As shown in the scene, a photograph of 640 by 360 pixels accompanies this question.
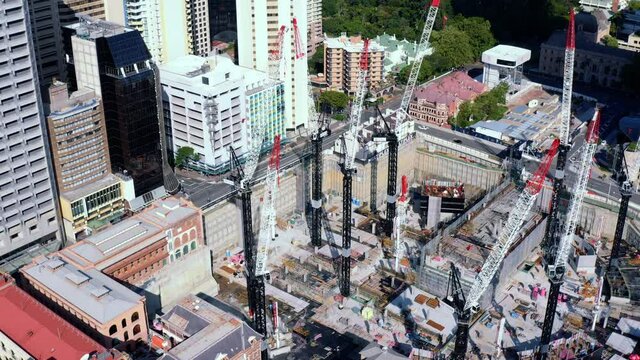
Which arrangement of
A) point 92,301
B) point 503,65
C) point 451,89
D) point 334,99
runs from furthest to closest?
point 503,65, point 451,89, point 334,99, point 92,301

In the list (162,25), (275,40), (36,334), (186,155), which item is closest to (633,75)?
(275,40)

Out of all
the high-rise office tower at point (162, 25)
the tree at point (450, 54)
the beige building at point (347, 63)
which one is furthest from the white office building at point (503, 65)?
the high-rise office tower at point (162, 25)

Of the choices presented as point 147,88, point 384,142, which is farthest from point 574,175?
point 147,88

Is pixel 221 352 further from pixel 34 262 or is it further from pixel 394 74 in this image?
pixel 394 74

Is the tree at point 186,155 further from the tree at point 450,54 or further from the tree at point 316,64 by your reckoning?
the tree at point 450,54

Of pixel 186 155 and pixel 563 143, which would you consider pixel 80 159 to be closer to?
pixel 186 155

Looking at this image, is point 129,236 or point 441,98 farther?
point 441,98

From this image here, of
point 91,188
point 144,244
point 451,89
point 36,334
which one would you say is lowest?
point 36,334
